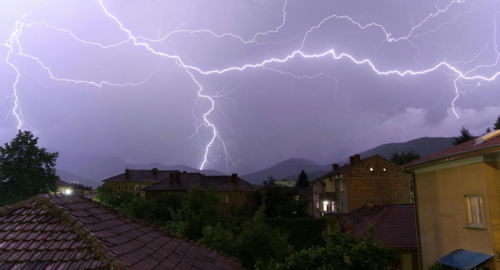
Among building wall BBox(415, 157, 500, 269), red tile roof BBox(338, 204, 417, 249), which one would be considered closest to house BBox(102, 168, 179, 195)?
red tile roof BBox(338, 204, 417, 249)

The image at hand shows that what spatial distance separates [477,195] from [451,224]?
1691 mm

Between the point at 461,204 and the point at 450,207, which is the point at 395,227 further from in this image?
the point at 461,204

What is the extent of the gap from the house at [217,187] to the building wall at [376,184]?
14.0m

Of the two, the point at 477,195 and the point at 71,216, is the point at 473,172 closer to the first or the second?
the point at 477,195

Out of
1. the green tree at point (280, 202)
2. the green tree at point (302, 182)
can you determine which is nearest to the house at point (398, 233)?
the green tree at point (280, 202)

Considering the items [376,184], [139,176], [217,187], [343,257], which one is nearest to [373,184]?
[376,184]

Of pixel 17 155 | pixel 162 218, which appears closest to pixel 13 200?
pixel 17 155

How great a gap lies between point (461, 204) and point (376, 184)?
26.6 metres

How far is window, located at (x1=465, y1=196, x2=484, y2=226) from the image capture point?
8.79 metres

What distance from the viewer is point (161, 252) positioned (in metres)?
5.64

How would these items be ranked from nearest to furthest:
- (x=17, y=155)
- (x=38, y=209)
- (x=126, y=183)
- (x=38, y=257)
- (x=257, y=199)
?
(x=38, y=257) < (x=38, y=209) < (x=17, y=155) < (x=257, y=199) < (x=126, y=183)

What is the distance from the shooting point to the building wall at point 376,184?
1350 inches

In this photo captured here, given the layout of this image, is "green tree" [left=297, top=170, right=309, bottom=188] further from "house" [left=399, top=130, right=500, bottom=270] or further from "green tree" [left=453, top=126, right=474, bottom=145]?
"house" [left=399, top=130, right=500, bottom=270]

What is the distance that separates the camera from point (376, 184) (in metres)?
34.7
